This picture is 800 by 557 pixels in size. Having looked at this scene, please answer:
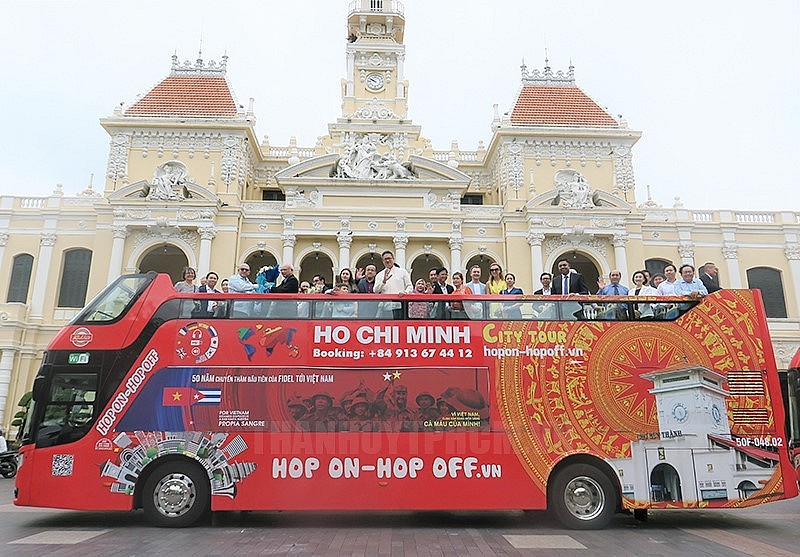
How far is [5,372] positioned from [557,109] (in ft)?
92.2

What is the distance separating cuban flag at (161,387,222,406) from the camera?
800cm

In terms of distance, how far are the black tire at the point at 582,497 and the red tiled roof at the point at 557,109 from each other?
22.7 meters

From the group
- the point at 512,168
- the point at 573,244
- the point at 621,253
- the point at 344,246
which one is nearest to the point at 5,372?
the point at 344,246

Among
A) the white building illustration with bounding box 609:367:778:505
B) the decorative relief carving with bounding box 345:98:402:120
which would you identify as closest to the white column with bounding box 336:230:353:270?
the decorative relief carving with bounding box 345:98:402:120

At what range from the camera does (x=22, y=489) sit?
306 inches

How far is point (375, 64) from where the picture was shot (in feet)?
103

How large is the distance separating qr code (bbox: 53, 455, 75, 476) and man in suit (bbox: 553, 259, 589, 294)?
813 centimetres

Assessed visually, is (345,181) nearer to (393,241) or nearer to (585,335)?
(393,241)

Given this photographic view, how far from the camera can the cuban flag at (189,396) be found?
8000mm

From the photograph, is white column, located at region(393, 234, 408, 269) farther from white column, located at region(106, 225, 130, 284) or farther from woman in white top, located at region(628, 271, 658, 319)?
woman in white top, located at region(628, 271, 658, 319)

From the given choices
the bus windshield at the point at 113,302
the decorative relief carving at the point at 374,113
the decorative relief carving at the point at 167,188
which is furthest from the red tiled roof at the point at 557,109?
the bus windshield at the point at 113,302

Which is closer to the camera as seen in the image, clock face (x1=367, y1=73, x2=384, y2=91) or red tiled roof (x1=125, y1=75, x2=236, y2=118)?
red tiled roof (x1=125, y1=75, x2=236, y2=118)

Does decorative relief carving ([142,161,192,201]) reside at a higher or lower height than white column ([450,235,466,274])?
higher

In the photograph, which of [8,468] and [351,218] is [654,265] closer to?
[351,218]
